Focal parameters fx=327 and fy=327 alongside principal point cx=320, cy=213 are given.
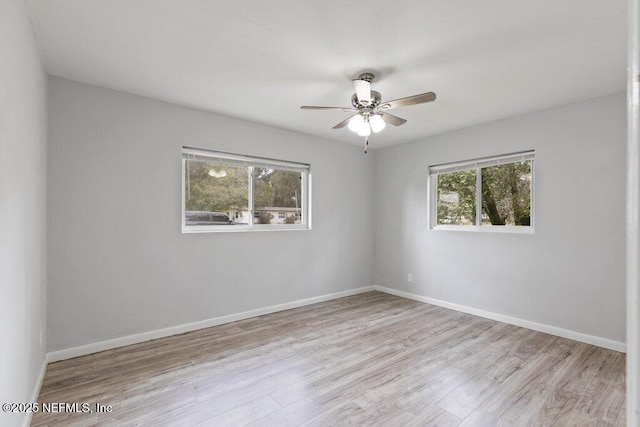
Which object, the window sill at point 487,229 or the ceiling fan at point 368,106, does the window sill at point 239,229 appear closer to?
the ceiling fan at point 368,106

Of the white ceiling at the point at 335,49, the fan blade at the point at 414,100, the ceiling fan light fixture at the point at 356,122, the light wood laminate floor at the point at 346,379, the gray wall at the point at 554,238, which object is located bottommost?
the light wood laminate floor at the point at 346,379

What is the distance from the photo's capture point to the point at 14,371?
1.68 metres

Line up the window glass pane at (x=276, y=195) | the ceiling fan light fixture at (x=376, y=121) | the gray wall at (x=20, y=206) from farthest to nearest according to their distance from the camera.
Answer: the window glass pane at (x=276, y=195) < the ceiling fan light fixture at (x=376, y=121) < the gray wall at (x=20, y=206)

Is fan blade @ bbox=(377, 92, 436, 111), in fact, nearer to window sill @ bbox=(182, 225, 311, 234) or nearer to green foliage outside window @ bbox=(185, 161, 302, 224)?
green foliage outside window @ bbox=(185, 161, 302, 224)

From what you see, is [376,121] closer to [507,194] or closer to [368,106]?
[368,106]

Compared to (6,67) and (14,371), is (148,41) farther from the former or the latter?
(14,371)

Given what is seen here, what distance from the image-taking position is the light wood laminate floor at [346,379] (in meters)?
2.08

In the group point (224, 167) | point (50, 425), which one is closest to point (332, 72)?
point (224, 167)

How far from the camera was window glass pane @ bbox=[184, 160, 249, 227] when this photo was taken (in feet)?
11.8

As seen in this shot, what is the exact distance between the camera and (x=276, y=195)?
4.34 meters

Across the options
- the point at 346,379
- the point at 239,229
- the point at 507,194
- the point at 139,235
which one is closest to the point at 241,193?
the point at 239,229

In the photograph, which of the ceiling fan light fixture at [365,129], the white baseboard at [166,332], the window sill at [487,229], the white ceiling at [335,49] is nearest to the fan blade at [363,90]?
the white ceiling at [335,49]

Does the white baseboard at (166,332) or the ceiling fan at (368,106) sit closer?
the ceiling fan at (368,106)

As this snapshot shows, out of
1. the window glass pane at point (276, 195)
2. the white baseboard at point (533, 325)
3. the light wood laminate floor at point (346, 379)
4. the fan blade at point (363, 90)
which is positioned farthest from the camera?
the window glass pane at point (276, 195)
